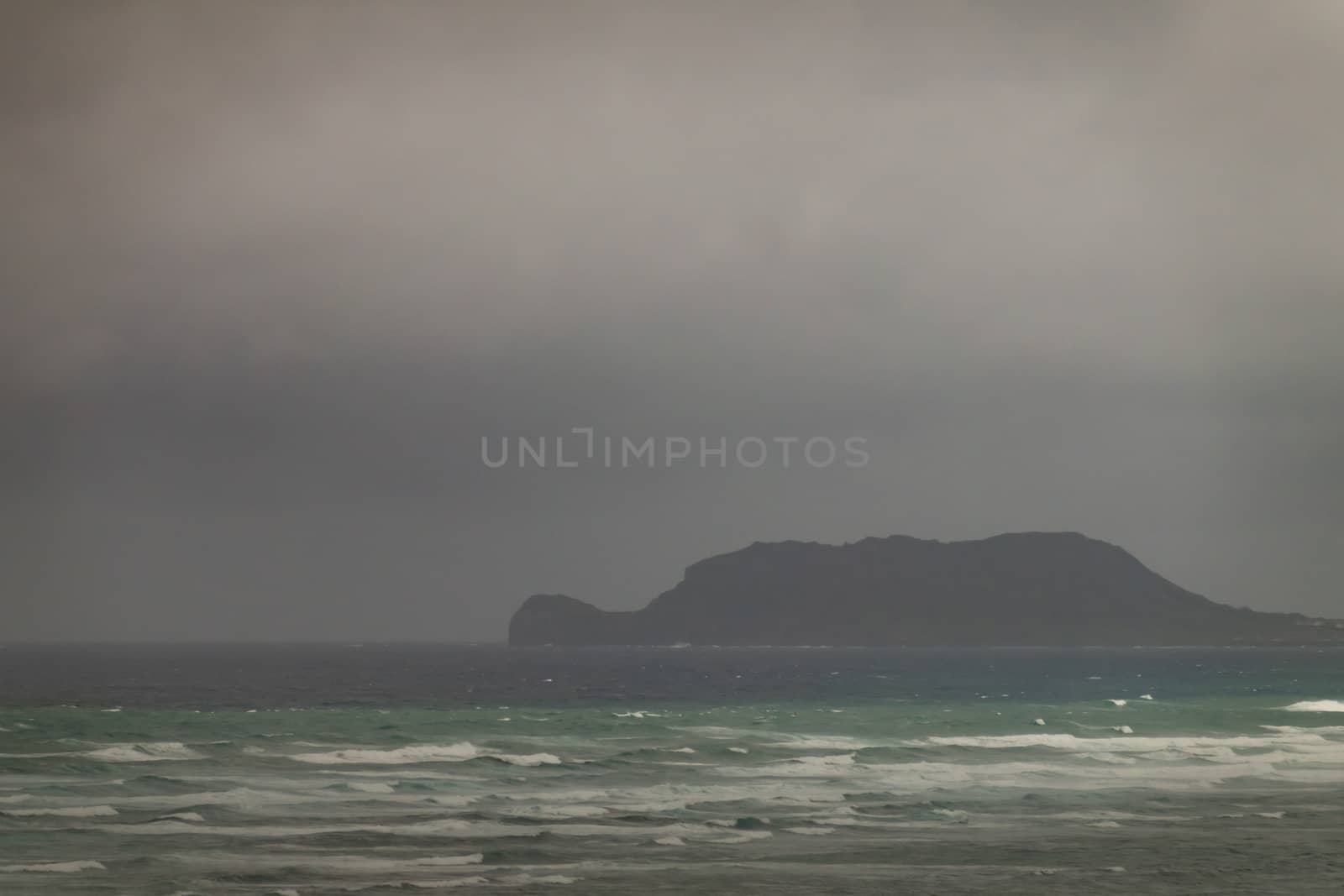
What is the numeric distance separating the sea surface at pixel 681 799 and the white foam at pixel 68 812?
5 cm

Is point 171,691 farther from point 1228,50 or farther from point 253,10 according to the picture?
point 1228,50

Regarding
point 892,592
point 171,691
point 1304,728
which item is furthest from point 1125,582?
point 171,691

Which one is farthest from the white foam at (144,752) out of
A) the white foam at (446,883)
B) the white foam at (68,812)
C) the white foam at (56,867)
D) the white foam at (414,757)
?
the white foam at (446,883)

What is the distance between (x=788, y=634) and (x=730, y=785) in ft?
101

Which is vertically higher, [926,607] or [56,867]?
[926,607]

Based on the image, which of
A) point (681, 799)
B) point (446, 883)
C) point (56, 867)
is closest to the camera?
point (446, 883)

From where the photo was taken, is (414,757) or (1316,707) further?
(1316,707)

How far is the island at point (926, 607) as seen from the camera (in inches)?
1059

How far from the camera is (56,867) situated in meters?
7.73

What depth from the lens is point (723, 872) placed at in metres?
7.57

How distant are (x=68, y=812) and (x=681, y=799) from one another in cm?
452

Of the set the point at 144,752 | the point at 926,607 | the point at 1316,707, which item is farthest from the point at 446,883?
the point at 926,607

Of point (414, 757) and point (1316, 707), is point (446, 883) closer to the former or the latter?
point (414, 757)

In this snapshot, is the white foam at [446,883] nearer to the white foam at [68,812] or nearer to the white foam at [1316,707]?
the white foam at [68,812]
